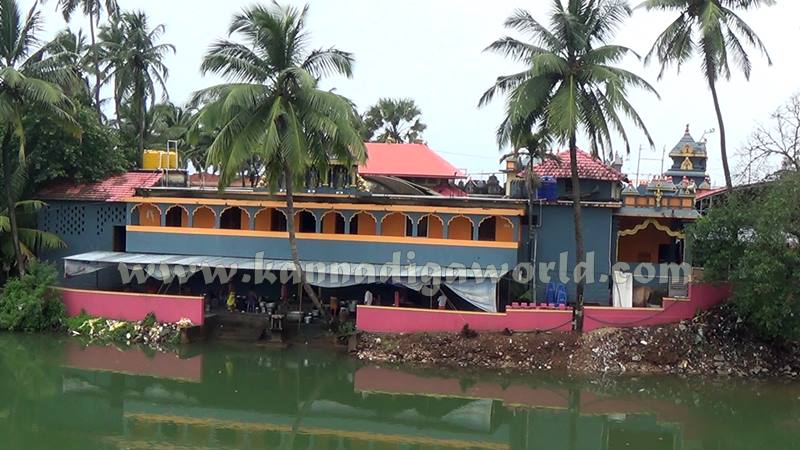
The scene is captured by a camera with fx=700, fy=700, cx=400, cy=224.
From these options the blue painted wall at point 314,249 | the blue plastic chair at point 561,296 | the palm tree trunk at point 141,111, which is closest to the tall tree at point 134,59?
the palm tree trunk at point 141,111

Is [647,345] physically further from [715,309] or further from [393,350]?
[393,350]

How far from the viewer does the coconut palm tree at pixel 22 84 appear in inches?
711

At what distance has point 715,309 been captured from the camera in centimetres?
1742

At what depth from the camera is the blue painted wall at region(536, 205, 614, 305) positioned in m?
19.7

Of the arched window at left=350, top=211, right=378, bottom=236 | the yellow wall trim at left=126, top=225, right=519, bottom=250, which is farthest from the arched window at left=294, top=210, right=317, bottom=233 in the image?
the arched window at left=350, top=211, right=378, bottom=236

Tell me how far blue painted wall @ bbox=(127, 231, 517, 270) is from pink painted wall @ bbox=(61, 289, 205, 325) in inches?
81.4

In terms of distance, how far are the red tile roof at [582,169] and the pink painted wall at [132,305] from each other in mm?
10494

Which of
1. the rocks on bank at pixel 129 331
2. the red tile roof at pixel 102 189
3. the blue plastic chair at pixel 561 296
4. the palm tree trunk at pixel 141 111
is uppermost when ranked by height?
the palm tree trunk at pixel 141 111

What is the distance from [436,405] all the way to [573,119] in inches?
276

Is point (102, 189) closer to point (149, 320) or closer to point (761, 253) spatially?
point (149, 320)

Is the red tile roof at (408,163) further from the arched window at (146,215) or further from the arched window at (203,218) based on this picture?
the arched window at (146,215)

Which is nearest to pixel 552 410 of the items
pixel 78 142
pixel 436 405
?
pixel 436 405

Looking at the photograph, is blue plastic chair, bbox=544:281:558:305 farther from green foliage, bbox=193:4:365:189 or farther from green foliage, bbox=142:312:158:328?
green foliage, bbox=142:312:158:328

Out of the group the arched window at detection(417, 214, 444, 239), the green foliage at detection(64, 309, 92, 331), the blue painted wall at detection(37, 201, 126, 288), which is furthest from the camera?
the blue painted wall at detection(37, 201, 126, 288)
